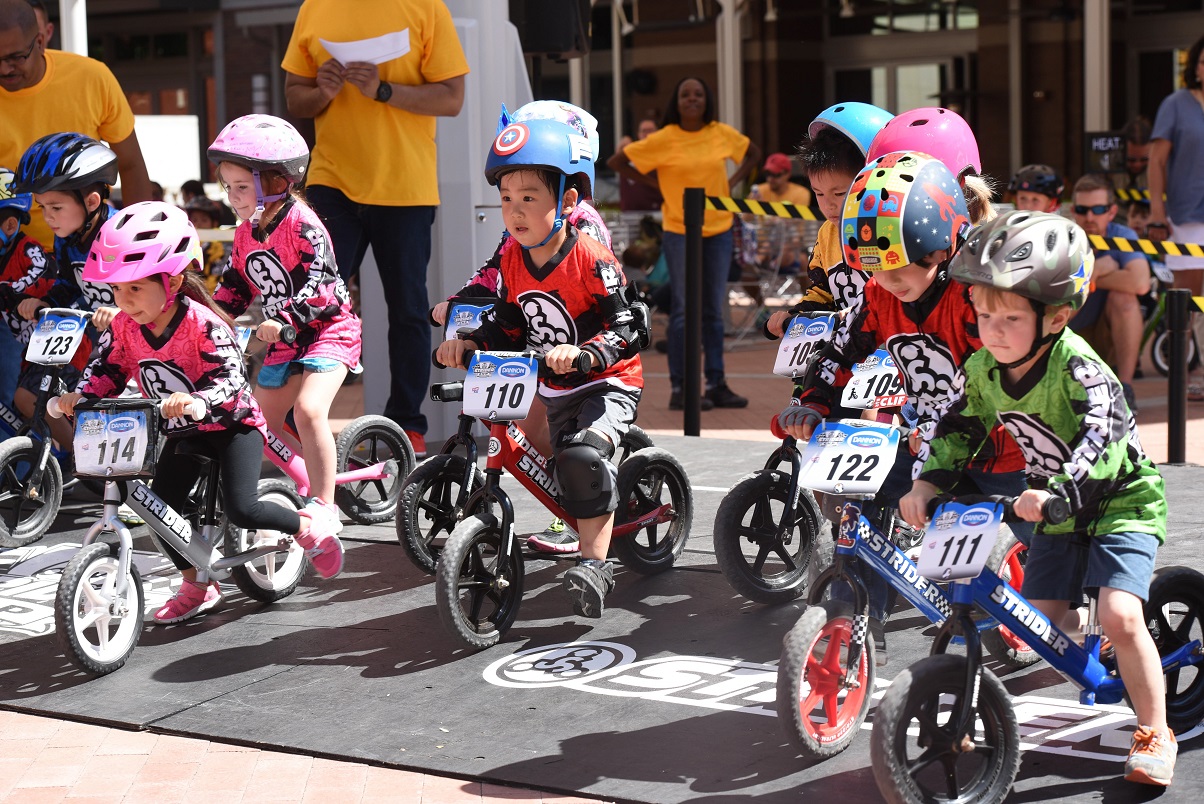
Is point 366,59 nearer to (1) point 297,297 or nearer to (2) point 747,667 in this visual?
(1) point 297,297

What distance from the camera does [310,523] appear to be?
18.8ft

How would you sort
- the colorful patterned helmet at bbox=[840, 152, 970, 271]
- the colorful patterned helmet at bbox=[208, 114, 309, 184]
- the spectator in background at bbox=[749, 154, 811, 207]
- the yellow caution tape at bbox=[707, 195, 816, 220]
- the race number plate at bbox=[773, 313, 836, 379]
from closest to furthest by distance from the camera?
the colorful patterned helmet at bbox=[840, 152, 970, 271] < the race number plate at bbox=[773, 313, 836, 379] < the colorful patterned helmet at bbox=[208, 114, 309, 184] < the yellow caution tape at bbox=[707, 195, 816, 220] < the spectator in background at bbox=[749, 154, 811, 207]

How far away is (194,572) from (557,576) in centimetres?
138

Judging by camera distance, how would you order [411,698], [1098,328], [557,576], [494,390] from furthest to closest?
[1098,328], [557,576], [494,390], [411,698]

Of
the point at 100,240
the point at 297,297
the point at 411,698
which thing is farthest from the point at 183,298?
the point at 411,698

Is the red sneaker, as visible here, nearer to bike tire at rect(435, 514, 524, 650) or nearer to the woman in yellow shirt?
bike tire at rect(435, 514, 524, 650)

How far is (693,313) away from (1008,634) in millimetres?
4762

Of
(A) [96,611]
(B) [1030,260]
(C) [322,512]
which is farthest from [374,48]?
(B) [1030,260]

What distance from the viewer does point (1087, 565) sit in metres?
4.11

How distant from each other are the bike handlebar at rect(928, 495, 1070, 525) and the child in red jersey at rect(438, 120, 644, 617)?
147 centimetres

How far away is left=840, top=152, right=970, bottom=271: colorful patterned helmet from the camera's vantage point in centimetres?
434

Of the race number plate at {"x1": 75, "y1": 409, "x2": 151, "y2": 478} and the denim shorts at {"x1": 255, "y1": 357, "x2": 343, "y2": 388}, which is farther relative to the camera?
the denim shorts at {"x1": 255, "y1": 357, "x2": 343, "y2": 388}

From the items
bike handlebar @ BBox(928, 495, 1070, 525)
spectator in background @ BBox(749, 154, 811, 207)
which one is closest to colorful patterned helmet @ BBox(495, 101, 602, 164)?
bike handlebar @ BBox(928, 495, 1070, 525)

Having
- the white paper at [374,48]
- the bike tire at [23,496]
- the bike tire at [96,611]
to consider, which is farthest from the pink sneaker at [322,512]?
the white paper at [374,48]
